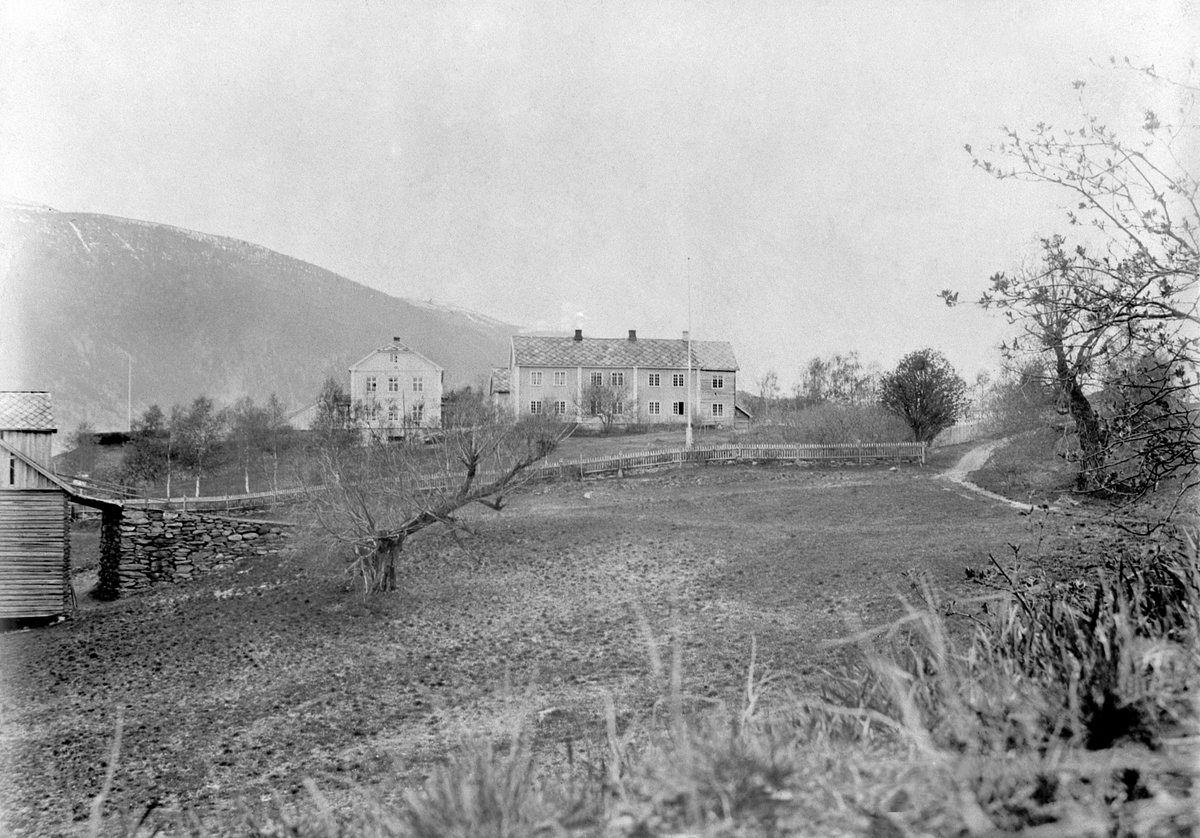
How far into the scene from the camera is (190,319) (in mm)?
136875

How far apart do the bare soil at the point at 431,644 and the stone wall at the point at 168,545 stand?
1359 millimetres

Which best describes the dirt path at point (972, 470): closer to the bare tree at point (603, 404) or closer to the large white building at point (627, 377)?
the large white building at point (627, 377)

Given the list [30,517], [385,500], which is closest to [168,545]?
[30,517]

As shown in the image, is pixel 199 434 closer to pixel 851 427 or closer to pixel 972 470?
pixel 851 427

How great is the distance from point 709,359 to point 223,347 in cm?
9427

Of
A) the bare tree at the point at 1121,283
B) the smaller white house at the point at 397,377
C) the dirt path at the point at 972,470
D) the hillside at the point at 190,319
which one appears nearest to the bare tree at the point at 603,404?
the smaller white house at the point at 397,377

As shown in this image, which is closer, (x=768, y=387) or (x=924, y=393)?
(x=924, y=393)

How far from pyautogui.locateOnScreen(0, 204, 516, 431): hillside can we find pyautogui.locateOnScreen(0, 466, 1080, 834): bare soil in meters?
89.5

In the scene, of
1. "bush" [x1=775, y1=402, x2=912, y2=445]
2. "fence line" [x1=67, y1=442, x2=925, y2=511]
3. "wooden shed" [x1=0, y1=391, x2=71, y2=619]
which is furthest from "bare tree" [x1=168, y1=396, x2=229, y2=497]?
"bush" [x1=775, y1=402, x2=912, y2=445]

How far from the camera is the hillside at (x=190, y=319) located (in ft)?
392

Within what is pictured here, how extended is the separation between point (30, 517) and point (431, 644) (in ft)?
44.3

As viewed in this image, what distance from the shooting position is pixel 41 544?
22.0 m

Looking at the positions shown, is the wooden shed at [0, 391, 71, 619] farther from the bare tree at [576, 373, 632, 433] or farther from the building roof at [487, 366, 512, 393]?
the building roof at [487, 366, 512, 393]

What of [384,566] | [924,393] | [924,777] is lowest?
[384,566]
